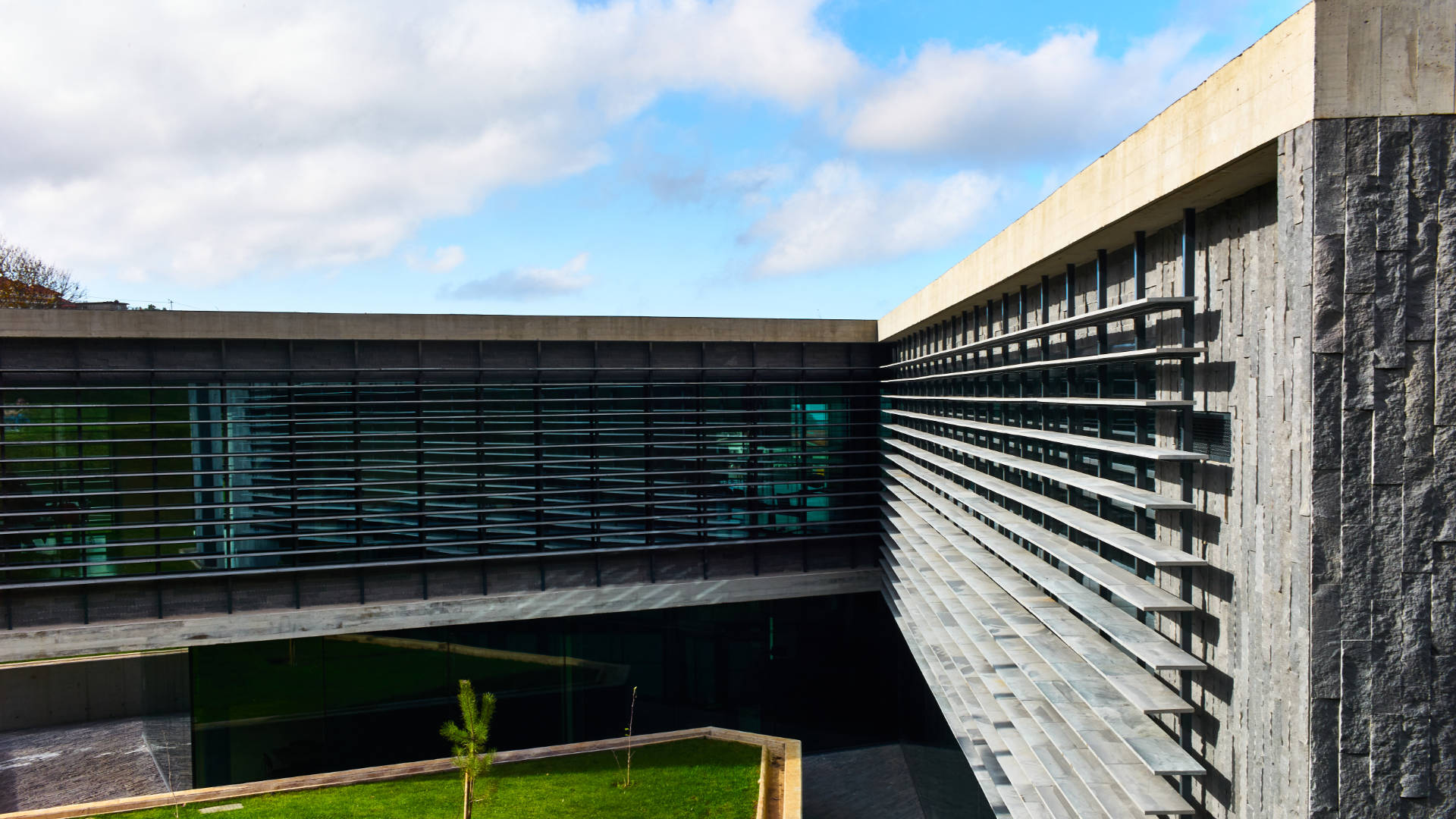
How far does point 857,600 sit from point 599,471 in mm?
5633

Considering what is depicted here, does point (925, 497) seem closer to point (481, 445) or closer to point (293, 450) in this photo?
point (481, 445)

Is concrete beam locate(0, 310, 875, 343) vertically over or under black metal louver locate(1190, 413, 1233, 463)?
over

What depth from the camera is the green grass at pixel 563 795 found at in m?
11.3

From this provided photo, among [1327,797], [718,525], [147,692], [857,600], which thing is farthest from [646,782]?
[147,692]

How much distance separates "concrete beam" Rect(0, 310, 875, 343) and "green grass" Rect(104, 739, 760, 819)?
23.0 feet

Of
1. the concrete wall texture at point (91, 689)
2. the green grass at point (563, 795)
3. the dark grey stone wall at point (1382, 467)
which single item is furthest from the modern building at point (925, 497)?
the concrete wall texture at point (91, 689)

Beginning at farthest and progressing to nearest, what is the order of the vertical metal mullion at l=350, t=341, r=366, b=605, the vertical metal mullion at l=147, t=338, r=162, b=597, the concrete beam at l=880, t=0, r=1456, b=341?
the vertical metal mullion at l=350, t=341, r=366, b=605 → the vertical metal mullion at l=147, t=338, r=162, b=597 → the concrete beam at l=880, t=0, r=1456, b=341

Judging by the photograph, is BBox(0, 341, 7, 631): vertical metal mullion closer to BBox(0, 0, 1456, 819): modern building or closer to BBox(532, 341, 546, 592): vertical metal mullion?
BBox(0, 0, 1456, 819): modern building

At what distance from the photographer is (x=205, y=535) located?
13.8 m

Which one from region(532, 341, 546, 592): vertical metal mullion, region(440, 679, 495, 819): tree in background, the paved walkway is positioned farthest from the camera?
the paved walkway

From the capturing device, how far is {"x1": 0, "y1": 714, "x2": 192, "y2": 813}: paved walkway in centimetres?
1449

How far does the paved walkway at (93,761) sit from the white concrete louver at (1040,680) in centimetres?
1436

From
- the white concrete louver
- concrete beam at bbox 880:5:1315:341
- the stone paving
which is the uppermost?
concrete beam at bbox 880:5:1315:341

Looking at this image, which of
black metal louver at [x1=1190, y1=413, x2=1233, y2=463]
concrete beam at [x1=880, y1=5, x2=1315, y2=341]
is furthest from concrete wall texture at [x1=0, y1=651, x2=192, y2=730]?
black metal louver at [x1=1190, y1=413, x2=1233, y2=463]
